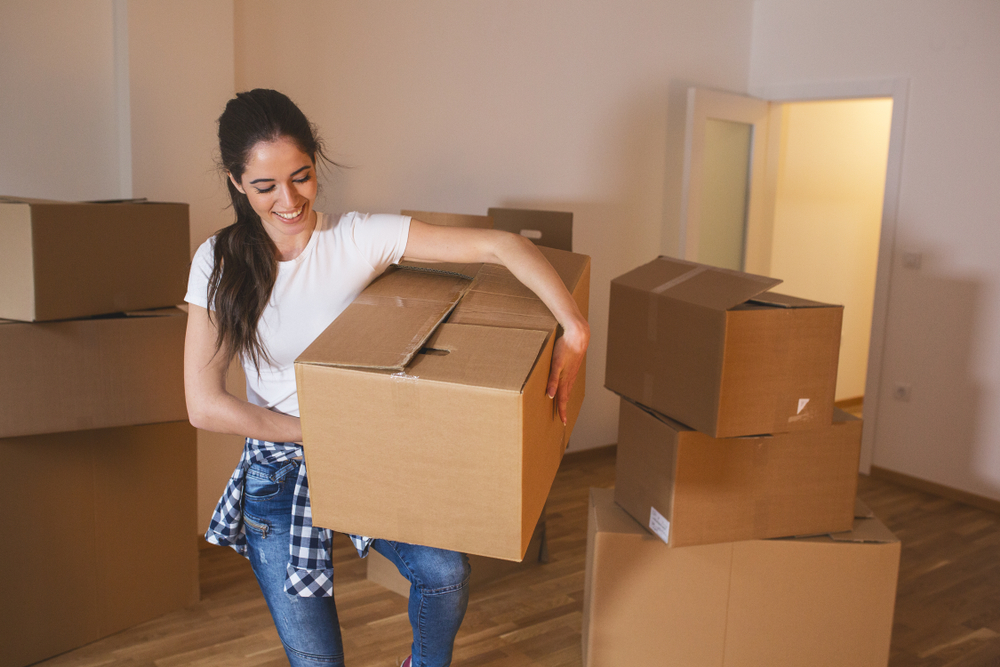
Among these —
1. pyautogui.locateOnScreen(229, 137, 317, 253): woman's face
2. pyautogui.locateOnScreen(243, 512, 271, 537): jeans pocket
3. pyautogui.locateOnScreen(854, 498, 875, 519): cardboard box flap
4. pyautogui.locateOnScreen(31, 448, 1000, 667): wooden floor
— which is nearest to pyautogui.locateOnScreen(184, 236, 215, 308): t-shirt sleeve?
pyautogui.locateOnScreen(229, 137, 317, 253): woman's face

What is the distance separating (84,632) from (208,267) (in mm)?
1295

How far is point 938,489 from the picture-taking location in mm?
3365

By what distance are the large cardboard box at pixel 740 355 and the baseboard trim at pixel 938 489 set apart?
214cm

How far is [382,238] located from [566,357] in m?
0.40

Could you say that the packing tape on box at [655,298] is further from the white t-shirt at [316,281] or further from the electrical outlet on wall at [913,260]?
the electrical outlet on wall at [913,260]

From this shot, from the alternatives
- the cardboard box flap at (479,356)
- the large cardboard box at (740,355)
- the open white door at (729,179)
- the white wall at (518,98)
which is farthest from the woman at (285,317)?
the open white door at (729,179)

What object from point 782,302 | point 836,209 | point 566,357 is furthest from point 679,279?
point 836,209

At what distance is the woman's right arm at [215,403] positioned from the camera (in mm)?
1269

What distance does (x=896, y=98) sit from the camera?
343 centimetres

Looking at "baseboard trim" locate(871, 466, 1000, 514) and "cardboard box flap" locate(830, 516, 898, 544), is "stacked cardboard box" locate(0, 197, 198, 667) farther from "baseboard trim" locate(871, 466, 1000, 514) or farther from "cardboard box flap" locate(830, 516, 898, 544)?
"baseboard trim" locate(871, 466, 1000, 514)

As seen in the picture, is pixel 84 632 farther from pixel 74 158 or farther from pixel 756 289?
pixel 756 289

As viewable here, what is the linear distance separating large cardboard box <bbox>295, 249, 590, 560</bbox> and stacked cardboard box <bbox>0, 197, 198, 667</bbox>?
0.90 meters

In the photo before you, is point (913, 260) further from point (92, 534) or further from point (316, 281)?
point (92, 534)

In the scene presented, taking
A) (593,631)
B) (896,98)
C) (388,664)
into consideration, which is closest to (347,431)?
(593,631)
